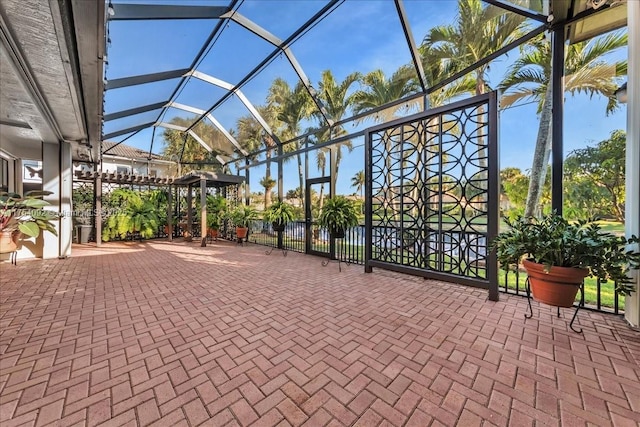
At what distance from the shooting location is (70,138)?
5.95m

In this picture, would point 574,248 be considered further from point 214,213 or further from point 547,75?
point 214,213

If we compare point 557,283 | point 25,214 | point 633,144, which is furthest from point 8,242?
point 633,144

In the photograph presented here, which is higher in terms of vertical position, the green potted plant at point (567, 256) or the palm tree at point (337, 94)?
the palm tree at point (337, 94)

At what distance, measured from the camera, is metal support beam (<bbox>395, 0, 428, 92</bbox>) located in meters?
3.93

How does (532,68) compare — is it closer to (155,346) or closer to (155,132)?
(155,346)

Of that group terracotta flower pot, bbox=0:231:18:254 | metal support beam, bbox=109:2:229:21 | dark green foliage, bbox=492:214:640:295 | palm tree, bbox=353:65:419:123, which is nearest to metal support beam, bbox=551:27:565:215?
dark green foliage, bbox=492:214:640:295

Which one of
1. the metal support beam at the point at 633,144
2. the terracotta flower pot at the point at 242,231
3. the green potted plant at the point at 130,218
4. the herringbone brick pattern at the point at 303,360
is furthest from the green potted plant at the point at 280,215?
the metal support beam at the point at 633,144

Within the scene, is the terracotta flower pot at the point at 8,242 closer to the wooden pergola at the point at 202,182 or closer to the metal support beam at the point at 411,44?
the wooden pergola at the point at 202,182

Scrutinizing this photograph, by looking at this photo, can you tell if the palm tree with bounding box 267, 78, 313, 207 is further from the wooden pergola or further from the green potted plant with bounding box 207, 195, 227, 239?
the green potted plant with bounding box 207, 195, 227, 239

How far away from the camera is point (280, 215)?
6734mm

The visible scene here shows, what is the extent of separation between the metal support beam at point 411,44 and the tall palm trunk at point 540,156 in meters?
1.99

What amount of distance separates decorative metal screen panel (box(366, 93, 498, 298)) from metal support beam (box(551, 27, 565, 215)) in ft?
1.92

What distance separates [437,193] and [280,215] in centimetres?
400

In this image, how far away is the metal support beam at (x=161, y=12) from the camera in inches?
137
